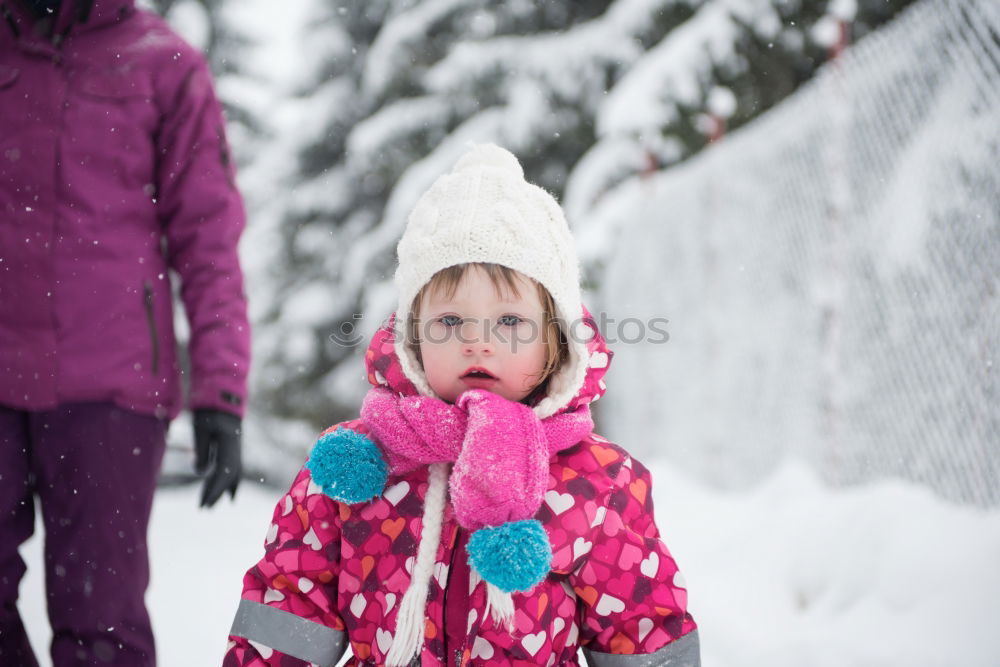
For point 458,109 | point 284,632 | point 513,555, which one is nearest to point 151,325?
point 284,632

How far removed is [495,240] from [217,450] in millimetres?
963

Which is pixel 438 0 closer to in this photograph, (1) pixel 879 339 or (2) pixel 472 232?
(1) pixel 879 339

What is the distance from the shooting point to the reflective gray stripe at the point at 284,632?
1627 millimetres

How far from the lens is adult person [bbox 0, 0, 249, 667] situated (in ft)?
6.08

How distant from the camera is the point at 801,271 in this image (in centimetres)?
464

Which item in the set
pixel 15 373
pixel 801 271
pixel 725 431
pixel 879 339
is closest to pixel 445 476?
pixel 15 373

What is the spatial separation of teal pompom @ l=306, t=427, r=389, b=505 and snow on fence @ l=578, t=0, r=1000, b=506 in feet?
7.98

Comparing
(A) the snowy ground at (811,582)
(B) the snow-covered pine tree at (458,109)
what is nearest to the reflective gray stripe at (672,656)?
(A) the snowy ground at (811,582)

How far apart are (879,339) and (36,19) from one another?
11.9 ft

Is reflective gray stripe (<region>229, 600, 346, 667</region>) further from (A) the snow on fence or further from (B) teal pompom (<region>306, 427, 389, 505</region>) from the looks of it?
(A) the snow on fence

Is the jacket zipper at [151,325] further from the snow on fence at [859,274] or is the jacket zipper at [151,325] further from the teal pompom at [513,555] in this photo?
the snow on fence at [859,274]

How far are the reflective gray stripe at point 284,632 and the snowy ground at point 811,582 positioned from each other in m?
1.21

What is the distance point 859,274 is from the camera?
13.1 feet

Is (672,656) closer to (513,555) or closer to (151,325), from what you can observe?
(513,555)
